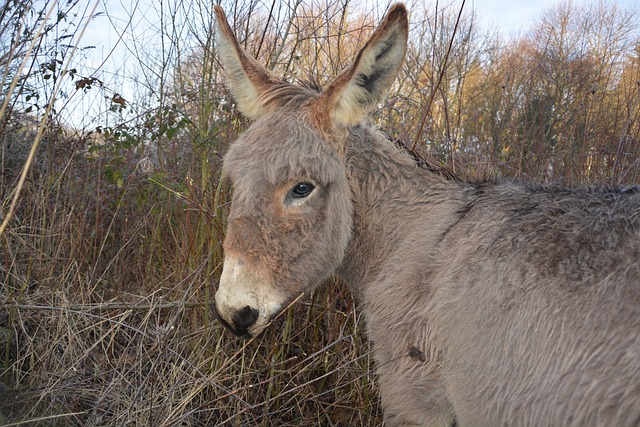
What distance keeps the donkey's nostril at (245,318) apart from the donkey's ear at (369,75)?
115 centimetres

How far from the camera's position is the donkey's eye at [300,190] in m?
2.68

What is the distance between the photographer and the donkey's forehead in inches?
104

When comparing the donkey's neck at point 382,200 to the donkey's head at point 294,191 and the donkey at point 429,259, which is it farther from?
the donkey's head at point 294,191

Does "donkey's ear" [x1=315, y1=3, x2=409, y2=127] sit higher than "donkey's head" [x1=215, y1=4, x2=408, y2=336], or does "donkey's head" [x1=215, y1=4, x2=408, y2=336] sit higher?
"donkey's ear" [x1=315, y1=3, x2=409, y2=127]

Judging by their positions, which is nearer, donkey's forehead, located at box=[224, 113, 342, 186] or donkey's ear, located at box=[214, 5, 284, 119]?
donkey's forehead, located at box=[224, 113, 342, 186]

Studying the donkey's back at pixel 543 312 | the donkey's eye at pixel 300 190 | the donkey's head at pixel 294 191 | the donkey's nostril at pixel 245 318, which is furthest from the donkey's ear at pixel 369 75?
the donkey's nostril at pixel 245 318

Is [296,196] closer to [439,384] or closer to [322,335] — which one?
[439,384]

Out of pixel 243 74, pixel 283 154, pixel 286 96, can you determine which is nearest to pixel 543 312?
pixel 283 154

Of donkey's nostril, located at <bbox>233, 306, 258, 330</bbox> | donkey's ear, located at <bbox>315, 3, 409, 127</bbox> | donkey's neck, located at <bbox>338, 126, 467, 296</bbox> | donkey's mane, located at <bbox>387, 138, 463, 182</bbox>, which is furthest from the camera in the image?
donkey's mane, located at <bbox>387, 138, 463, 182</bbox>

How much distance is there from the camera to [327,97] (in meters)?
2.81

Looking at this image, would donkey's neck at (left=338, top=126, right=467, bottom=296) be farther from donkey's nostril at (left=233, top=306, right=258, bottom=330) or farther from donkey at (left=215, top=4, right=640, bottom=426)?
donkey's nostril at (left=233, top=306, right=258, bottom=330)

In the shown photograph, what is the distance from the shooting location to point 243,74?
3.21 metres

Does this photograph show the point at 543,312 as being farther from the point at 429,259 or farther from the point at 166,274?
the point at 166,274

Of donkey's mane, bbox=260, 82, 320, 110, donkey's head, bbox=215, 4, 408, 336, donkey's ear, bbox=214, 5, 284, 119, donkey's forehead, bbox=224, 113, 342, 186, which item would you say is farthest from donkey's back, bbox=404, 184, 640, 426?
donkey's ear, bbox=214, 5, 284, 119
